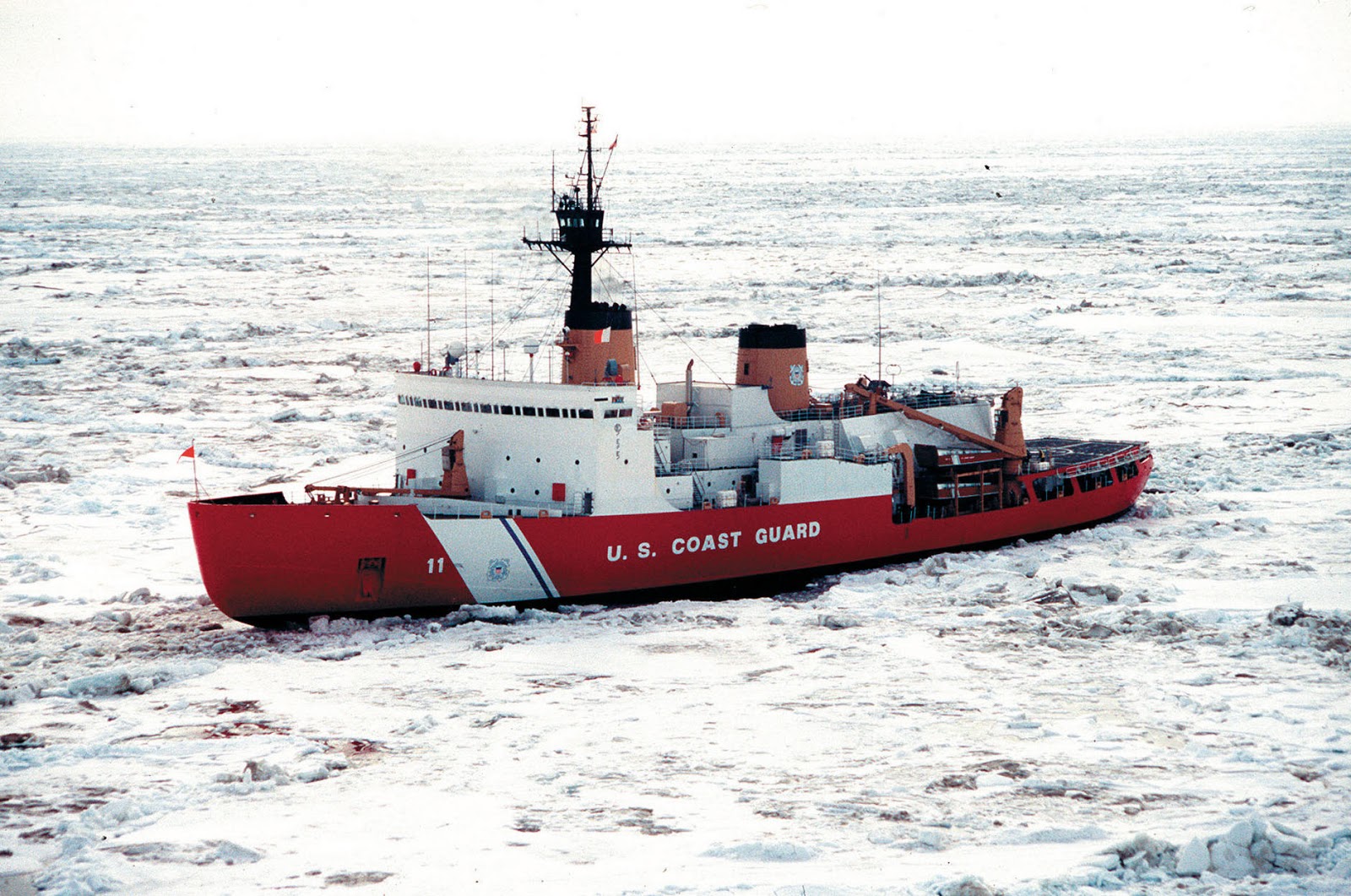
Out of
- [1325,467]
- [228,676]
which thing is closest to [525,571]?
[228,676]

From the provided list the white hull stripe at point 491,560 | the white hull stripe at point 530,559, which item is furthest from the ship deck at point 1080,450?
the white hull stripe at point 491,560

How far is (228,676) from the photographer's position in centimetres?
1447

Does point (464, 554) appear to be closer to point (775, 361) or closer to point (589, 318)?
point (589, 318)

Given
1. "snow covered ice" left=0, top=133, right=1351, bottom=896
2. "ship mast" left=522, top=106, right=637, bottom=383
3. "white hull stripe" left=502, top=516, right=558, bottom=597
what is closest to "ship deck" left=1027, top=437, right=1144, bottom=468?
"snow covered ice" left=0, top=133, right=1351, bottom=896

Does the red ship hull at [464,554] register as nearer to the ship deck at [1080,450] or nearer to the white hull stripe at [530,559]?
the white hull stripe at [530,559]

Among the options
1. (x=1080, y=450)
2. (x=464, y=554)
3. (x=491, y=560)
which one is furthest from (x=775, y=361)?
(x=1080, y=450)

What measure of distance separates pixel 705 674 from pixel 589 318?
18.5 feet

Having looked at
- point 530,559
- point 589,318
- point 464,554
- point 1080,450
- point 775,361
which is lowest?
point 530,559

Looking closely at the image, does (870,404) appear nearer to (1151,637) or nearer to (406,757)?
(1151,637)

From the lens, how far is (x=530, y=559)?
55.1ft

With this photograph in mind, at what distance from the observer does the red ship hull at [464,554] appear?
16.0 meters

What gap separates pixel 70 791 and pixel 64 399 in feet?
61.1

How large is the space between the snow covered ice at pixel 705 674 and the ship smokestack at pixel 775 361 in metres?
2.73

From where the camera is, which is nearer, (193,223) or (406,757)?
(406,757)
